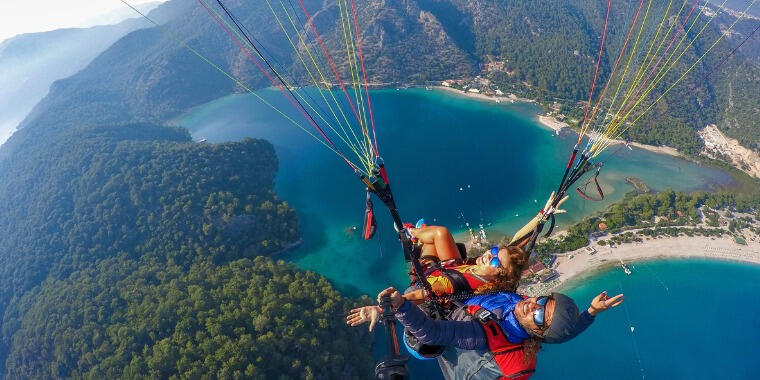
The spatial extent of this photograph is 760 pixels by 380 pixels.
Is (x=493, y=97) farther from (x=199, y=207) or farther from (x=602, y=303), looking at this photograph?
(x=602, y=303)

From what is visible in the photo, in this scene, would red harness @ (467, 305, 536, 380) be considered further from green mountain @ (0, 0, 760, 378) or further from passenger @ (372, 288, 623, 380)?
green mountain @ (0, 0, 760, 378)

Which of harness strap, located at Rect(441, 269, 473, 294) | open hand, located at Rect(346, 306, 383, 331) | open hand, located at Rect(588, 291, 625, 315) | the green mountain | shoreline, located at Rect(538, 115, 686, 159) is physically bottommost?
shoreline, located at Rect(538, 115, 686, 159)

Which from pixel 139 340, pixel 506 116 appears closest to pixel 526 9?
pixel 506 116

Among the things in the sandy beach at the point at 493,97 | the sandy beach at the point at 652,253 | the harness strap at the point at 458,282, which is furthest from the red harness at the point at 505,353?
the sandy beach at the point at 493,97

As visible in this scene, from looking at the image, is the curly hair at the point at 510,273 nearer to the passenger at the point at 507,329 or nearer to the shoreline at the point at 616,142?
the passenger at the point at 507,329

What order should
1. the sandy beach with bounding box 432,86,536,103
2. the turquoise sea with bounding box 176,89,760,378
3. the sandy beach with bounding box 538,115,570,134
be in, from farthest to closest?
1. the sandy beach with bounding box 432,86,536,103
2. the sandy beach with bounding box 538,115,570,134
3. the turquoise sea with bounding box 176,89,760,378

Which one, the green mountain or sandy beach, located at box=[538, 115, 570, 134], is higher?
the green mountain

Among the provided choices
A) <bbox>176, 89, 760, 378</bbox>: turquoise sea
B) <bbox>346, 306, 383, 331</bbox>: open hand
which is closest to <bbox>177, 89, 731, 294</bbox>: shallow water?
<bbox>176, 89, 760, 378</bbox>: turquoise sea

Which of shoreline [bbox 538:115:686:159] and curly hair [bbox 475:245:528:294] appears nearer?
curly hair [bbox 475:245:528:294]
